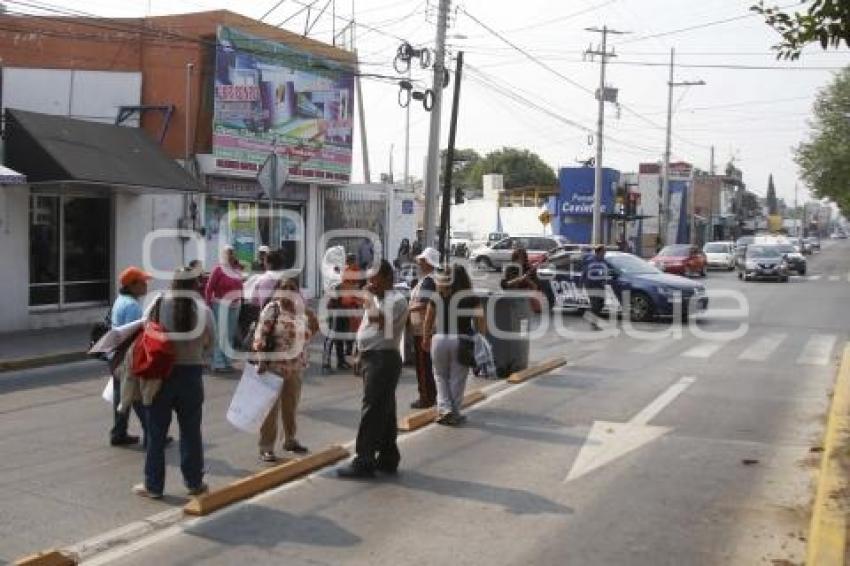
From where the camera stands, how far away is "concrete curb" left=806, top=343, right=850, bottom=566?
583 centimetres

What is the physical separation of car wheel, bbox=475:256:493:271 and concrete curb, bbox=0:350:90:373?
30.1 m

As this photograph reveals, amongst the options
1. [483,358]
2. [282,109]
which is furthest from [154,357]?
[282,109]

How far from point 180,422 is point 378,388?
5.20 feet

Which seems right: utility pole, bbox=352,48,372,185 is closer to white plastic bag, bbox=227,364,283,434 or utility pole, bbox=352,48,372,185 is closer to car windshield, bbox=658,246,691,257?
car windshield, bbox=658,246,691,257

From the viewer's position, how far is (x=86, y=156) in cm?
1719

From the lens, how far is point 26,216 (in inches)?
674

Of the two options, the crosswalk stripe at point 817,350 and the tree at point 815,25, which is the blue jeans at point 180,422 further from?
the crosswalk stripe at point 817,350

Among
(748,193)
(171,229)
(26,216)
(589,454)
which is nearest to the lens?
(589,454)

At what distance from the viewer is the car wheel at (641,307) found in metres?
21.2

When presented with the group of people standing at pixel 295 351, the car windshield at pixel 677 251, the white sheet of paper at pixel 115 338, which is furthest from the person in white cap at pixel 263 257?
the car windshield at pixel 677 251

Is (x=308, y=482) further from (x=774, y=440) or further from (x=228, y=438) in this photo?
(x=774, y=440)

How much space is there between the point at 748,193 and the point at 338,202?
115686 millimetres

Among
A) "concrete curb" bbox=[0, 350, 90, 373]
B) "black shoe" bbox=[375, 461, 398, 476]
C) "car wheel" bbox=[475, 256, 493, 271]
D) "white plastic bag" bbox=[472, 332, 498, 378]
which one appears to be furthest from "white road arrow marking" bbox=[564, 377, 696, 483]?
"car wheel" bbox=[475, 256, 493, 271]

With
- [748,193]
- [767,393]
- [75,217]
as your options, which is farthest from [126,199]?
[748,193]
